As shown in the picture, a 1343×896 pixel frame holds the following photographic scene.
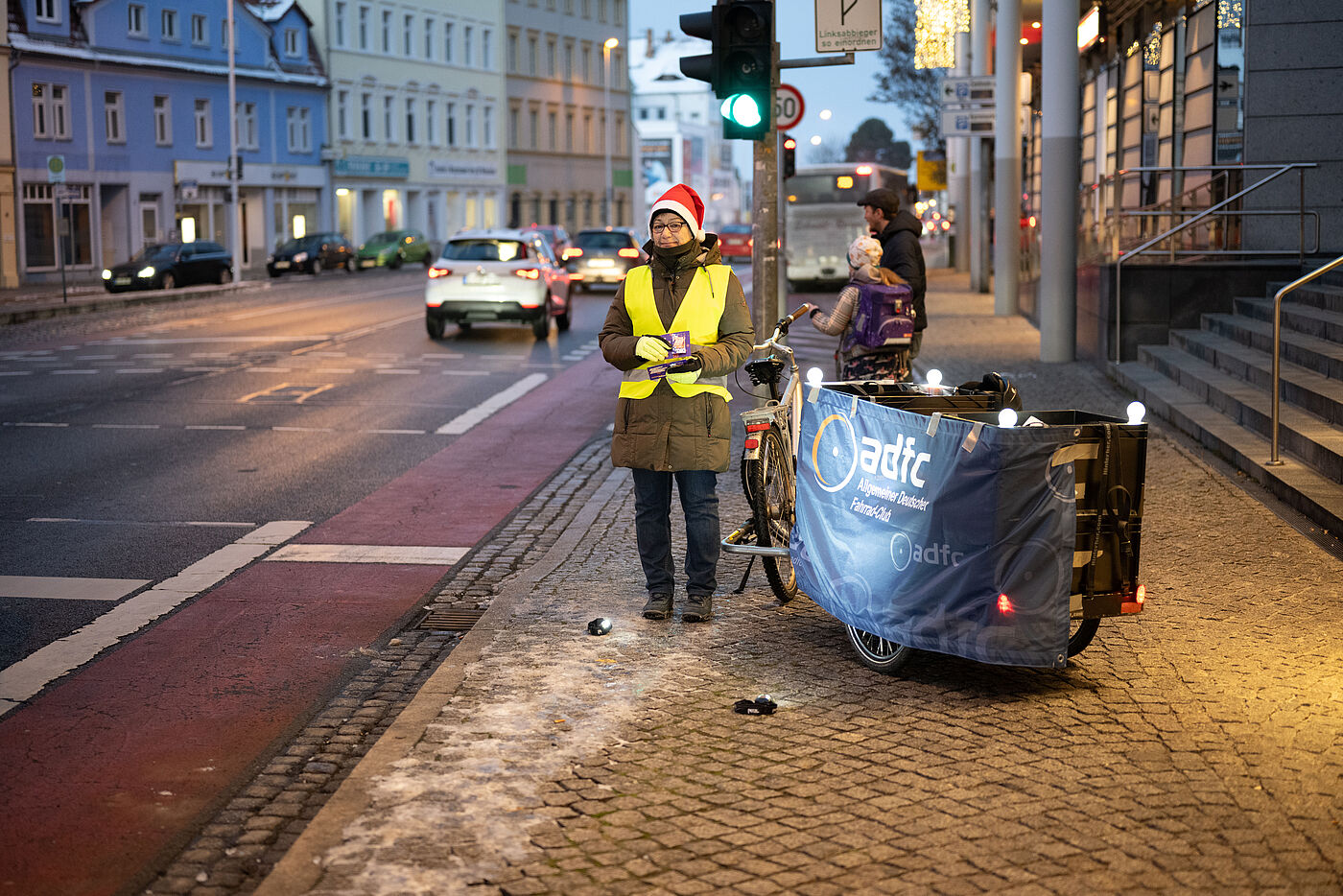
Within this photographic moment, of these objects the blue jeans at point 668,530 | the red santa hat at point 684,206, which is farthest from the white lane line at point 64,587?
the red santa hat at point 684,206

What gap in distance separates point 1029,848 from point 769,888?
75cm

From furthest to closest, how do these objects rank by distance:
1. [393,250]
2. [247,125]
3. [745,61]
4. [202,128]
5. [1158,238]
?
[393,250]
[247,125]
[202,128]
[1158,238]
[745,61]

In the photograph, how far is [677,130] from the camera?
145625mm

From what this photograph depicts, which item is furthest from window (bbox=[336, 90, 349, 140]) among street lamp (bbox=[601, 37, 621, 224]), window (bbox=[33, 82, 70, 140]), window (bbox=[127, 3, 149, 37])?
window (bbox=[33, 82, 70, 140])

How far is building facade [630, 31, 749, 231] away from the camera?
477 feet

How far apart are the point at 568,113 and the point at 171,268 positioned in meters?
49.7

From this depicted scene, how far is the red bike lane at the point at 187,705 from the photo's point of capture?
4812mm

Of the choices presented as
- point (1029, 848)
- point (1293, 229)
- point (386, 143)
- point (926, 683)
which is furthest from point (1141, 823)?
point (386, 143)

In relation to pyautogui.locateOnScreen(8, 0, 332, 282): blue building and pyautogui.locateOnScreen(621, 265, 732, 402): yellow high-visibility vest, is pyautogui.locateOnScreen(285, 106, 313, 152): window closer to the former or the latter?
pyautogui.locateOnScreen(8, 0, 332, 282): blue building

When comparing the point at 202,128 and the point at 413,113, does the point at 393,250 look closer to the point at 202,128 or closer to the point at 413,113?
the point at 202,128

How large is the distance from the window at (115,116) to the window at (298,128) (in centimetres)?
1107

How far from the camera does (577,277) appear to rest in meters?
38.6

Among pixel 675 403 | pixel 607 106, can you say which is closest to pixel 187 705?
pixel 675 403

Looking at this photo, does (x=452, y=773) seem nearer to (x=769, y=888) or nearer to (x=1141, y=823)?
(x=769, y=888)
